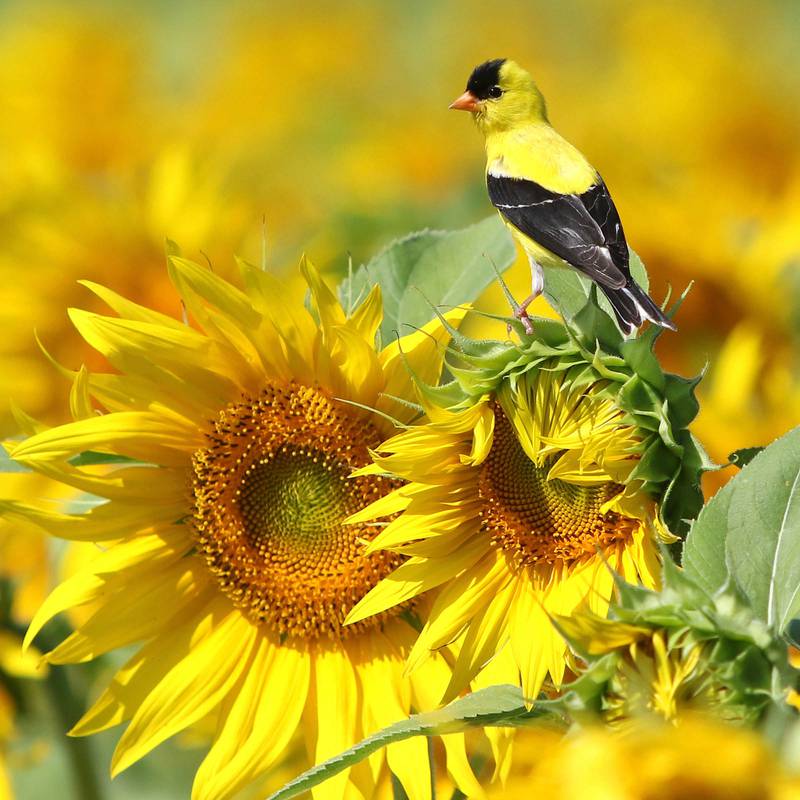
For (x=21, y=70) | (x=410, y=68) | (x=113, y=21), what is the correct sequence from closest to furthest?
1. (x=21, y=70)
2. (x=113, y=21)
3. (x=410, y=68)

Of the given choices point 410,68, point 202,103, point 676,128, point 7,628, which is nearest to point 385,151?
point 676,128

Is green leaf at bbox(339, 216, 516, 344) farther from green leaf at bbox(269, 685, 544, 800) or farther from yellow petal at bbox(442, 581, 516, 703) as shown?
green leaf at bbox(269, 685, 544, 800)

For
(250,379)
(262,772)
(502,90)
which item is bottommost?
(262,772)

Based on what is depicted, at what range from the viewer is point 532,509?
83 cm

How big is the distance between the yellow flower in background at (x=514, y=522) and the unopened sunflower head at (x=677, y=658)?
4.9 inches

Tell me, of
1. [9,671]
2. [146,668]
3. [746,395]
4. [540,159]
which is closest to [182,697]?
[146,668]

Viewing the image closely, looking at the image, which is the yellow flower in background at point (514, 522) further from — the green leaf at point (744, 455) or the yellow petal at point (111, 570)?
the yellow petal at point (111, 570)

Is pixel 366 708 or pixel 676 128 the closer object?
pixel 366 708

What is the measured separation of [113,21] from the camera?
3.58m

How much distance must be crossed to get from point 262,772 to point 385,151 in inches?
53.6

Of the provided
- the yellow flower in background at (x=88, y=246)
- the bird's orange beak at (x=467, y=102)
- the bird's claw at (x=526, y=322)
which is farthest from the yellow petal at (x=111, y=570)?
the yellow flower in background at (x=88, y=246)

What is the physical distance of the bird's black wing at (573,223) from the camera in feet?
2.66

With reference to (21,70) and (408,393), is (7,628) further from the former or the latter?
(21,70)

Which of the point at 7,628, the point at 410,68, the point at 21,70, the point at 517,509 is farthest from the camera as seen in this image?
the point at 410,68
